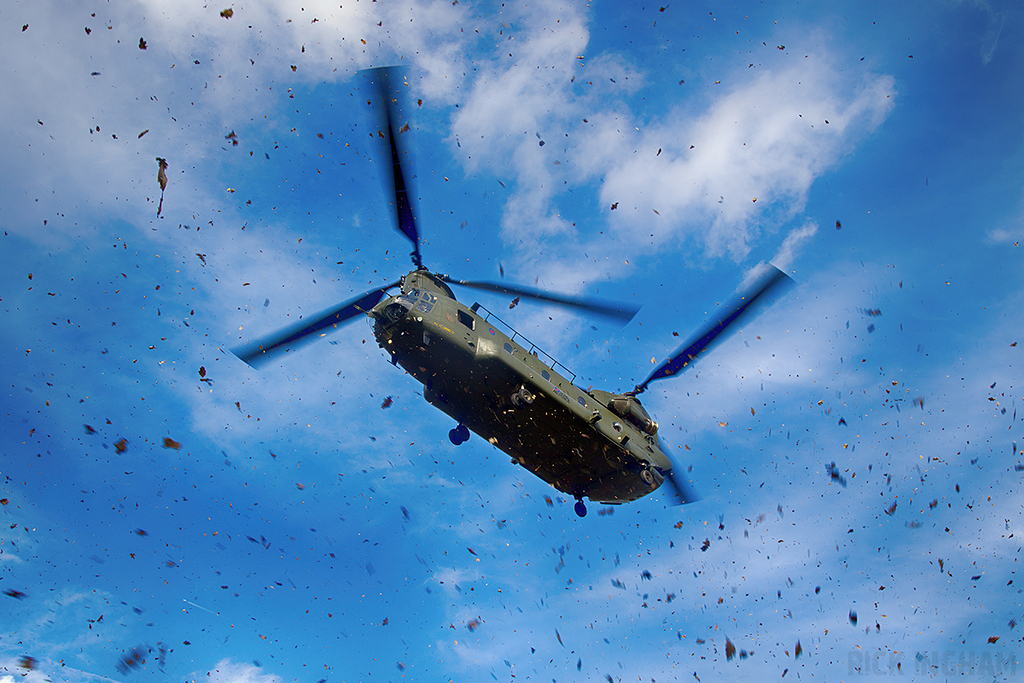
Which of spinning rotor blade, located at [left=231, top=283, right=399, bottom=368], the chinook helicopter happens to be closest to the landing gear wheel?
the chinook helicopter

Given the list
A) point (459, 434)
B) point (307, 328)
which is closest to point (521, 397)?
point (459, 434)

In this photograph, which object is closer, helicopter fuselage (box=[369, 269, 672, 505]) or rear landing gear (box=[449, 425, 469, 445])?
helicopter fuselage (box=[369, 269, 672, 505])

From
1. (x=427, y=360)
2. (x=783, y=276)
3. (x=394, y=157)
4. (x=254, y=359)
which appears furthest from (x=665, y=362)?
(x=254, y=359)

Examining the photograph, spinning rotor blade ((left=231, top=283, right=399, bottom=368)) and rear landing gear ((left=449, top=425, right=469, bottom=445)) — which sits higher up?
spinning rotor blade ((left=231, top=283, right=399, bottom=368))

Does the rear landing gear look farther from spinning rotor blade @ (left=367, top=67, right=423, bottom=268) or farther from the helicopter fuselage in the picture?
spinning rotor blade @ (left=367, top=67, right=423, bottom=268)

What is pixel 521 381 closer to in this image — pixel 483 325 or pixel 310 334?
pixel 483 325

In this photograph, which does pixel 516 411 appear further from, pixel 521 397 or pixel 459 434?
pixel 459 434

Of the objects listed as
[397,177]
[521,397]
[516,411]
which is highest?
[397,177]
